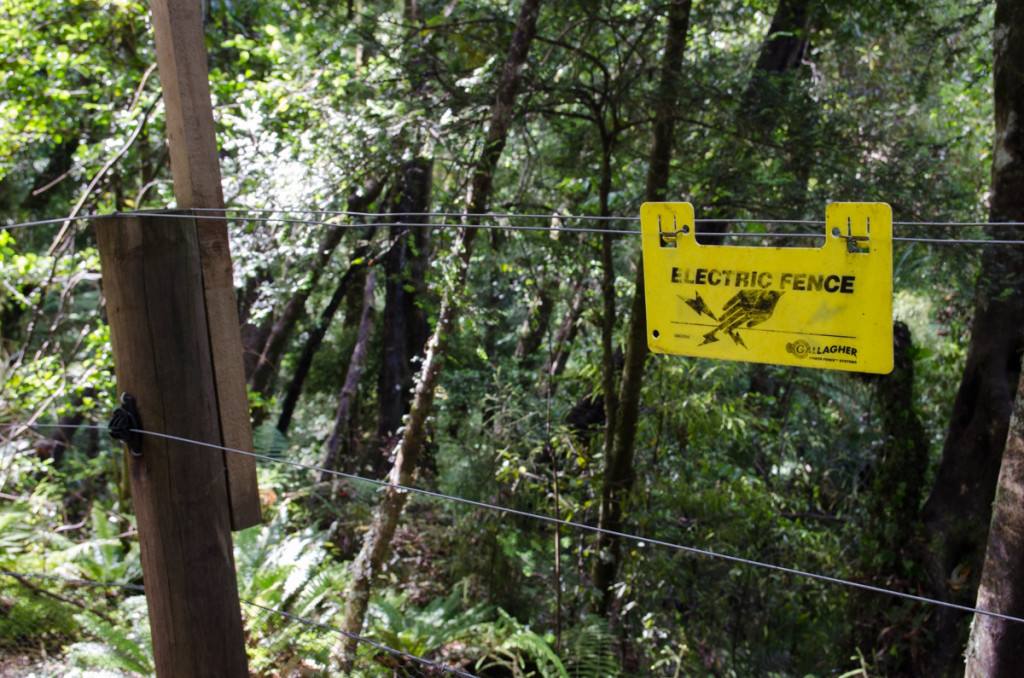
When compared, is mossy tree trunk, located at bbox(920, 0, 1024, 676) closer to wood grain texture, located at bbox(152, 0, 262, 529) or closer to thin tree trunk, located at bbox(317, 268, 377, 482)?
wood grain texture, located at bbox(152, 0, 262, 529)

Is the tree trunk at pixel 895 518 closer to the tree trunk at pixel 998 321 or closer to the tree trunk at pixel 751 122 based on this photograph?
the tree trunk at pixel 998 321

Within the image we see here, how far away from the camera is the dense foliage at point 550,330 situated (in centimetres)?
398

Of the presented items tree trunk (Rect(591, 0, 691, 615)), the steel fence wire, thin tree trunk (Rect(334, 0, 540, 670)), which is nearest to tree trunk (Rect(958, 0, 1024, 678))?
tree trunk (Rect(591, 0, 691, 615))

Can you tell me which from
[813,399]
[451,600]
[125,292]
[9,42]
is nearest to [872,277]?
[125,292]

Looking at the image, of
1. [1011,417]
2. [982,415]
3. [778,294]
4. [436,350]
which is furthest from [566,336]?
[778,294]

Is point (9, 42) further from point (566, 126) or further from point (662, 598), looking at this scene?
point (662, 598)

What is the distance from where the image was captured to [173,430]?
6.32 feet

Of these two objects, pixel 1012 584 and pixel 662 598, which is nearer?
pixel 1012 584

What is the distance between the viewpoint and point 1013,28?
399 cm

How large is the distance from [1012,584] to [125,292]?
310 centimetres

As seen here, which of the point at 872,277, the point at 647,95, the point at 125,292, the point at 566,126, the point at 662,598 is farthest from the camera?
the point at 566,126

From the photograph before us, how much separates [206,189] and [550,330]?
314 cm

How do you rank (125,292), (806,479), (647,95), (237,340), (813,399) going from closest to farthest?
(125,292) → (237,340) → (647,95) → (806,479) → (813,399)

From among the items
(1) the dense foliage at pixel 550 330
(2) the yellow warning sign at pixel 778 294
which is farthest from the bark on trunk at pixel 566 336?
(2) the yellow warning sign at pixel 778 294
